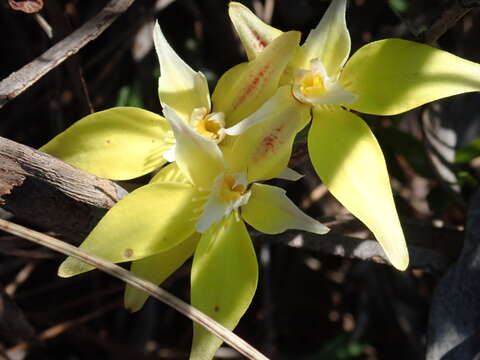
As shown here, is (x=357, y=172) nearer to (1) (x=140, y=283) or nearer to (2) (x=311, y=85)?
(2) (x=311, y=85)

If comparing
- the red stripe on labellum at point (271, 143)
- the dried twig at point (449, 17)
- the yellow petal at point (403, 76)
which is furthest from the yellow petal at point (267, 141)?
the dried twig at point (449, 17)

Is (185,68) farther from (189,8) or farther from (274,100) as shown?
(189,8)

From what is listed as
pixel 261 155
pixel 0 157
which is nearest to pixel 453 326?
pixel 261 155

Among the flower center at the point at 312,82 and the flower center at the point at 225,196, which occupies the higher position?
the flower center at the point at 312,82

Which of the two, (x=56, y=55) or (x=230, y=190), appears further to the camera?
(x=56, y=55)

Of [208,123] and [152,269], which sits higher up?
[208,123]

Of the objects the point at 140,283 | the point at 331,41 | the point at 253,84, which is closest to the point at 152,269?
the point at 140,283

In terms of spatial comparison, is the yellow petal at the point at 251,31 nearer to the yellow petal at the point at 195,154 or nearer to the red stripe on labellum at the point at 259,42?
the red stripe on labellum at the point at 259,42
